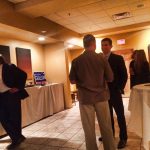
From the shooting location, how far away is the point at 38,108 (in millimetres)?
4879

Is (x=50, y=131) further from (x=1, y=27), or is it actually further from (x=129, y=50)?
(x=129, y=50)

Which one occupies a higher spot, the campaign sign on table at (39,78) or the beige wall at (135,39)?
the beige wall at (135,39)

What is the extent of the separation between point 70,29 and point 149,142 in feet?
16.8

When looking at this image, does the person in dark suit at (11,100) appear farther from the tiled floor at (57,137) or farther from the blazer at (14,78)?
the tiled floor at (57,137)

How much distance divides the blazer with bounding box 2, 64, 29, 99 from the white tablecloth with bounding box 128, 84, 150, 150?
178cm

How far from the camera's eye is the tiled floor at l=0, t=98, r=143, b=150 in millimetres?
2955

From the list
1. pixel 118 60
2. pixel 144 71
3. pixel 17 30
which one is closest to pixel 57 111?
pixel 17 30

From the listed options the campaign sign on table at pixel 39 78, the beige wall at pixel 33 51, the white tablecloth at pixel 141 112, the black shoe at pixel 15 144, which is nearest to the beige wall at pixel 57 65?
the beige wall at pixel 33 51

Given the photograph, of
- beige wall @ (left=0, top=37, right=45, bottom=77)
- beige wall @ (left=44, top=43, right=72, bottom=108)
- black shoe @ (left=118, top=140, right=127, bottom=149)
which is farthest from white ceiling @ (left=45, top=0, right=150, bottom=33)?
black shoe @ (left=118, top=140, right=127, bottom=149)

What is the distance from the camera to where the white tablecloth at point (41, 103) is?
4.44 m

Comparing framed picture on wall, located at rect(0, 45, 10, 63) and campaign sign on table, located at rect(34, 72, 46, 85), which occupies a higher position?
framed picture on wall, located at rect(0, 45, 10, 63)

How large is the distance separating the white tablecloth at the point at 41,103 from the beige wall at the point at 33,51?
92 cm

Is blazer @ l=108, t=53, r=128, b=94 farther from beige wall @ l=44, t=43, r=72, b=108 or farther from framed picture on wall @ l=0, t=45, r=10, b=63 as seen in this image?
beige wall @ l=44, t=43, r=72, b=108

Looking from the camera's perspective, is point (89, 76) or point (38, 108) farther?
point (38, 108)
